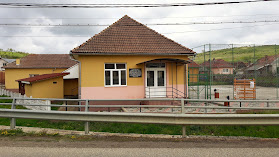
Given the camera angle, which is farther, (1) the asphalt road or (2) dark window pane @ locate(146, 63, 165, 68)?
(2) dark window pane @ locate(146, 63, 165, 68)

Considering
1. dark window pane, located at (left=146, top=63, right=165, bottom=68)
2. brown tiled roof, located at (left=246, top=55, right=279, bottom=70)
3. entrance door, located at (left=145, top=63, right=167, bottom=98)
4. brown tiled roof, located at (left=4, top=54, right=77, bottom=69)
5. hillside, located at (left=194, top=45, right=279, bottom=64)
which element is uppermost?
brown tiled roof, located at (left=4, top=54, right=77, bottom=69)

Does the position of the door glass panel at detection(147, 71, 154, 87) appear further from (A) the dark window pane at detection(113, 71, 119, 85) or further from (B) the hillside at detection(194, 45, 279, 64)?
(B) the hillside at detection(194, 45, 279, 64)

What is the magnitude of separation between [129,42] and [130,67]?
1847mm

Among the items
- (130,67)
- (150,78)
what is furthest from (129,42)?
(150,78)

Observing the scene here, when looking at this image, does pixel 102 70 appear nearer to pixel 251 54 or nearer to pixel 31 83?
pixel 31 83

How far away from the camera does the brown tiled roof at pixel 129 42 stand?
1462 cm

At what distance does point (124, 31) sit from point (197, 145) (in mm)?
12352

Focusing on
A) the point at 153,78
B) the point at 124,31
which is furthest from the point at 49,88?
the point at 153,78

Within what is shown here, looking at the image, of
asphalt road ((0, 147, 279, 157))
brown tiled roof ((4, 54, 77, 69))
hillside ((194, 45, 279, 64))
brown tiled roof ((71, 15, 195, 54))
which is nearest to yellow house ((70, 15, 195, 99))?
brown tiled roof ((71, 15, 195, 54))

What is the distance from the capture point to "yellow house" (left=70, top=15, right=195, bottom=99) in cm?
1438

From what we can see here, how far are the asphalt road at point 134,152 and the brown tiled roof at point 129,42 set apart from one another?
30.6 ft

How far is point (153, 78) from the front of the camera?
50.4 ft

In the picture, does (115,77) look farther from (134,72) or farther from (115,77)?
(134,72)

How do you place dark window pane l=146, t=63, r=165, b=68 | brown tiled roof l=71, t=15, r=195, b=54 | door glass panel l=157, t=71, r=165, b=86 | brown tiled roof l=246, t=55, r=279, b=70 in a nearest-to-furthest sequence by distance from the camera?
brown tiled roof l=71, t=15, r=195, b=54 → dark window pane l=146, t=63, r=165, b=68 → door glass panel l=157, t=71, r=165, b=86 → brown tiled roof l=246, t=55, r=279, b=70
